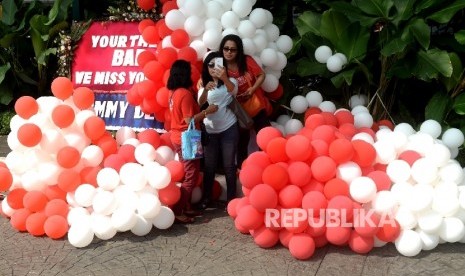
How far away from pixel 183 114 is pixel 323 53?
1.69 m

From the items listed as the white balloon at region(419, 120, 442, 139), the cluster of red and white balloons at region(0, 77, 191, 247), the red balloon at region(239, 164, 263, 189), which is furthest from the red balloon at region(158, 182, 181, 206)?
the white balloon at region(419, 120, 442, 139)

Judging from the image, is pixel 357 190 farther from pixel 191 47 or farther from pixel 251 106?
pixel 191 47

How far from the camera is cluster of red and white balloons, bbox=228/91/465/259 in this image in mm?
3900

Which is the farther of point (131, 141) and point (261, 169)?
point (131, 141)

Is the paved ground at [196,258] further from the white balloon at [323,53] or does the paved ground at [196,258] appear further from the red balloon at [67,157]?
the white balloon at [323,53]

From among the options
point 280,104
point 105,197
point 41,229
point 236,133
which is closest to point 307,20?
point 280,104

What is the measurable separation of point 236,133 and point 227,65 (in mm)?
595

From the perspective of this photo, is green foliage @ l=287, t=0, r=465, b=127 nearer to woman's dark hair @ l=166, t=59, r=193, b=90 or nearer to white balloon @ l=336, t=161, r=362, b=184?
white balloon @ l=336, t=161, r=362, b=184

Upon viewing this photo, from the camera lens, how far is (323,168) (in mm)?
3939

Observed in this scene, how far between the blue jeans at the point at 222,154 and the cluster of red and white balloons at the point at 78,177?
0.34 metres

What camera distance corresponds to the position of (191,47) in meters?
5.14

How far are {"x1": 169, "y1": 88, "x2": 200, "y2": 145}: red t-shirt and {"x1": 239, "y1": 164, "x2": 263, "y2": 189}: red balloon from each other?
2.49ft

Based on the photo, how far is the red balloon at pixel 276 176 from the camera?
394cm

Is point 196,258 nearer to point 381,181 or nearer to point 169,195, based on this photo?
point 169,195
